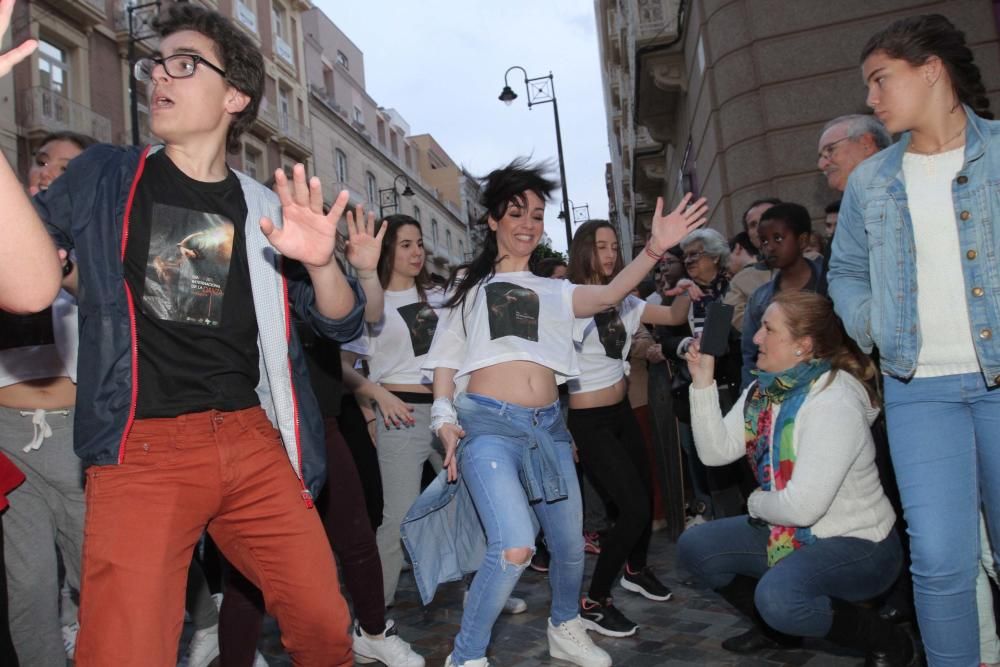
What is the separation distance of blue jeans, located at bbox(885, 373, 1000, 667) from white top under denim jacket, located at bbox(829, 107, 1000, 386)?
0.12 m

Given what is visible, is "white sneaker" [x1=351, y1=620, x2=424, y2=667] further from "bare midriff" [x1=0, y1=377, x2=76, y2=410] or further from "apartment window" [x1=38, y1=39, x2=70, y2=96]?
"apartment window" [x1=38, y1=39, x2=70, y2=96]

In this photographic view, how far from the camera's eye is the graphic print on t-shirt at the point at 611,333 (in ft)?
17.0

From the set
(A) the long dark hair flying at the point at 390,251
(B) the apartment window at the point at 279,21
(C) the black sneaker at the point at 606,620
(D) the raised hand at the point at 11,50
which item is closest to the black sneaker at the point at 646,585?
(C) the black sneaker at the point at 606,620

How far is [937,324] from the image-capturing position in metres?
2.95

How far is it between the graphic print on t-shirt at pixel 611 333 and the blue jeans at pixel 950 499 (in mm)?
2362

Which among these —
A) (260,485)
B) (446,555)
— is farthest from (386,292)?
(260,485)

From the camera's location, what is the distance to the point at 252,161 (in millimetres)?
29391

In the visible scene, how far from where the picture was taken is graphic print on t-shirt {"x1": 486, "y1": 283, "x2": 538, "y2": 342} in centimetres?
402

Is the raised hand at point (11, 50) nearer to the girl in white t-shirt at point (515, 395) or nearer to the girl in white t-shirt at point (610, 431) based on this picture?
the girl in white t-shirt at point (515, 395)

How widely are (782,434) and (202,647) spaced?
9.41 ft

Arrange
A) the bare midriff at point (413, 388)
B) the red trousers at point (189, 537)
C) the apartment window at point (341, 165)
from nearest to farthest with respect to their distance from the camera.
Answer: the red trousers at point (189, 537)
the bare midriff at point (413, 388)
the apartment window at point (341, 165)

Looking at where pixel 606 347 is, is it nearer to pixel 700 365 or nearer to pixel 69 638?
pixel 700 365

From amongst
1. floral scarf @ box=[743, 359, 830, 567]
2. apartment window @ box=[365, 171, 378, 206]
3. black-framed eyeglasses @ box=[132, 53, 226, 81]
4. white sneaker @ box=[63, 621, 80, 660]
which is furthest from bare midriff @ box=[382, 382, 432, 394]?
apartment window @ box=[365, 171, 378, 206]

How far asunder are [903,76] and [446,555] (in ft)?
8.66
